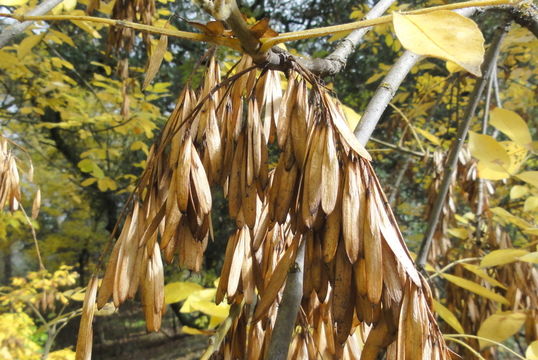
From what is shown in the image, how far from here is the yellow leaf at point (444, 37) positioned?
31 centimetres

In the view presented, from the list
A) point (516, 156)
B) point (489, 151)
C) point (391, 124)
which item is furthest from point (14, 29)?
point (391, 124)

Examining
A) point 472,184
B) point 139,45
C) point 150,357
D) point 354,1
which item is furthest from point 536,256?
point 150,357

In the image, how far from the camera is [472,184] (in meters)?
1.87

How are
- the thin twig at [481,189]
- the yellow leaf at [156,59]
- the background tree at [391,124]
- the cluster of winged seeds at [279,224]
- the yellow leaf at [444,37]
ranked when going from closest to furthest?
the yellow leaf at [444,37]
the cluster of winged seeds at [279,224]
the yellow leaf at [156,59]
the background tree at [391,124]
the thin twig at [481,189]

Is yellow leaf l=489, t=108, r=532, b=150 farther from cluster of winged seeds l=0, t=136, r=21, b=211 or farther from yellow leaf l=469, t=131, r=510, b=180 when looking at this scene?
cluster of winged seeds l=0, t=136, r=21, b=211

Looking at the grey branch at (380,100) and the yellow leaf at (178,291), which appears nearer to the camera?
the grey branch at (380,100)

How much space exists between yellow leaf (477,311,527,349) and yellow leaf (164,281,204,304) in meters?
0.63

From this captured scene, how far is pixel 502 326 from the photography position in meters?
0.94

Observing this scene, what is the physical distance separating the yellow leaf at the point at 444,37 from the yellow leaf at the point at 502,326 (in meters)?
0.81

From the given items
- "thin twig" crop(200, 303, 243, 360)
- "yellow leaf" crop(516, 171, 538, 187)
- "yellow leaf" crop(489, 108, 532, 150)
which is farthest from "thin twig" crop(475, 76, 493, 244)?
"thin twig" crop(200, 303, 243, 360)

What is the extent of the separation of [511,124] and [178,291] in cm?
74

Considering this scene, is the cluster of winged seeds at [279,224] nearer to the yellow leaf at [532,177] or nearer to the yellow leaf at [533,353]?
the yellow leaf at [533,353]

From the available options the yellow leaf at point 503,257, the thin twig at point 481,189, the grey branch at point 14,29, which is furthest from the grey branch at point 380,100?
the grey branch at point 14,29

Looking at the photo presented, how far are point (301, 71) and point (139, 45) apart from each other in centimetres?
518
